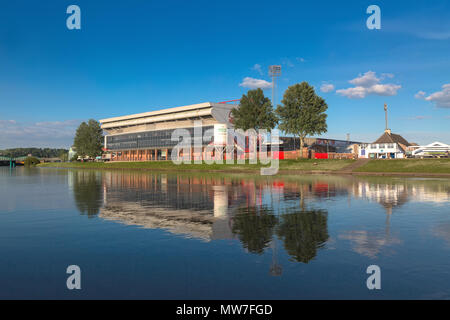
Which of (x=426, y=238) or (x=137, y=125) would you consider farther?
(x=137, y=125)

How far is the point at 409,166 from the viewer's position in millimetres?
53906

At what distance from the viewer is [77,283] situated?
653 cm

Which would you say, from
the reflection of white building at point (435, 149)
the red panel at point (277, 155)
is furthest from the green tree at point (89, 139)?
the reflection of white building at point (435, 149)

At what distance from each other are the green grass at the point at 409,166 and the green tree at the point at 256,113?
29.4 meters

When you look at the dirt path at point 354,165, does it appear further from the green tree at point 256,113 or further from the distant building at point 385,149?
the distant building at point 385,149

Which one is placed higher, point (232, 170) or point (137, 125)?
point (137, 125)

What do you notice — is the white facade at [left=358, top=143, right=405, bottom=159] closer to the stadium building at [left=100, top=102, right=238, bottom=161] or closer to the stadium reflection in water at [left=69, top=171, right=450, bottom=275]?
the stadium building at [left=100, top=102, right=238, bottom=161]

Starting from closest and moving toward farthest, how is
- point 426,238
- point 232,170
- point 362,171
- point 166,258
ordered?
point 166,258 → point 426,238 → point 362,171 → point 232,170

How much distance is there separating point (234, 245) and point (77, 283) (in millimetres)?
4279

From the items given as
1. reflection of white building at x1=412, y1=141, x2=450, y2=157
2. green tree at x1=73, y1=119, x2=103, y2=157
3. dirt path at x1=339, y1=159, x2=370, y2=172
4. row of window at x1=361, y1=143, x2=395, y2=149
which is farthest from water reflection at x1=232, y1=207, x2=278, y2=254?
green tree at x1=73, y1=119, x2=103, y2=157

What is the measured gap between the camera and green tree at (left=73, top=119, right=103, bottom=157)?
13312 cm

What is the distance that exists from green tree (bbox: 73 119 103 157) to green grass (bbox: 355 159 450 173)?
11099cm

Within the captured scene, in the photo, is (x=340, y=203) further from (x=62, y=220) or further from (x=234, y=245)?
(x=62, y=220)
